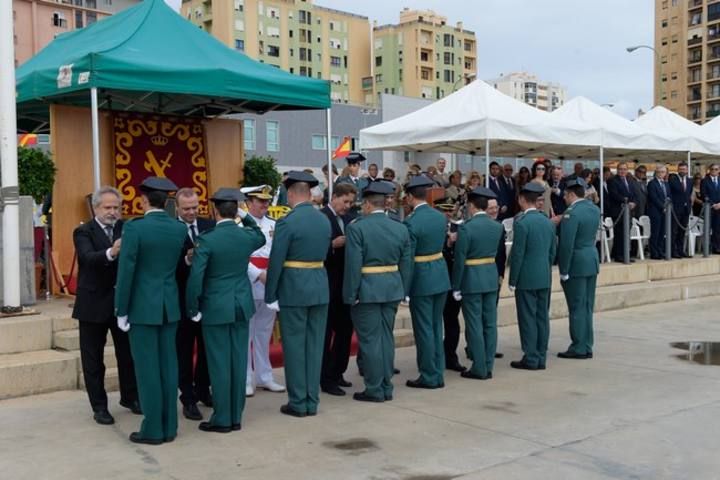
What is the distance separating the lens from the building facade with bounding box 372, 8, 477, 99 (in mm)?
97438

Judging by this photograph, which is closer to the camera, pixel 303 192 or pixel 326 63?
pixel 303 192

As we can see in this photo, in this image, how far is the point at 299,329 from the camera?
6363 millimetres

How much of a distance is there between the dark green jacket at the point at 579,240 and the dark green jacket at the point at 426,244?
1.91 m

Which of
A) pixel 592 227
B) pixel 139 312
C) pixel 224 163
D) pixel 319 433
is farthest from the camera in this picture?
pixel 224 163

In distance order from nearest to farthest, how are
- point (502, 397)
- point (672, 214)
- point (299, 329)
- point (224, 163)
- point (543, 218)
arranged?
point (299, 329), point (502, 397), point (543, 218), point (224, 163), point (672, 214)

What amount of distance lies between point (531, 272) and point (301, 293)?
2925 millimetres

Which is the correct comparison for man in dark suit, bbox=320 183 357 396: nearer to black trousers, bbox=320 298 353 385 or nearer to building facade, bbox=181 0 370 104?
black trousers, bbox=320 298 353 385

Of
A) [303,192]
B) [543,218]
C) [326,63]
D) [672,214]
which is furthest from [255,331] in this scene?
[326,63]

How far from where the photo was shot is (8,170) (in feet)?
25.7

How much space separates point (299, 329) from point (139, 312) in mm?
1386

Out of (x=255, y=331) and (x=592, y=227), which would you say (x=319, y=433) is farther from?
(x=592, y=227)

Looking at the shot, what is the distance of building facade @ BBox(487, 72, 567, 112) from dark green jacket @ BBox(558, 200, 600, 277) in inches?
5870

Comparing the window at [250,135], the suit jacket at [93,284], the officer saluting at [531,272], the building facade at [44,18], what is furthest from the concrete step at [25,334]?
the building facade at [44,18]

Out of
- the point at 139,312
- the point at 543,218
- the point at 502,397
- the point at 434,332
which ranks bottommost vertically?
the point at 502,397
